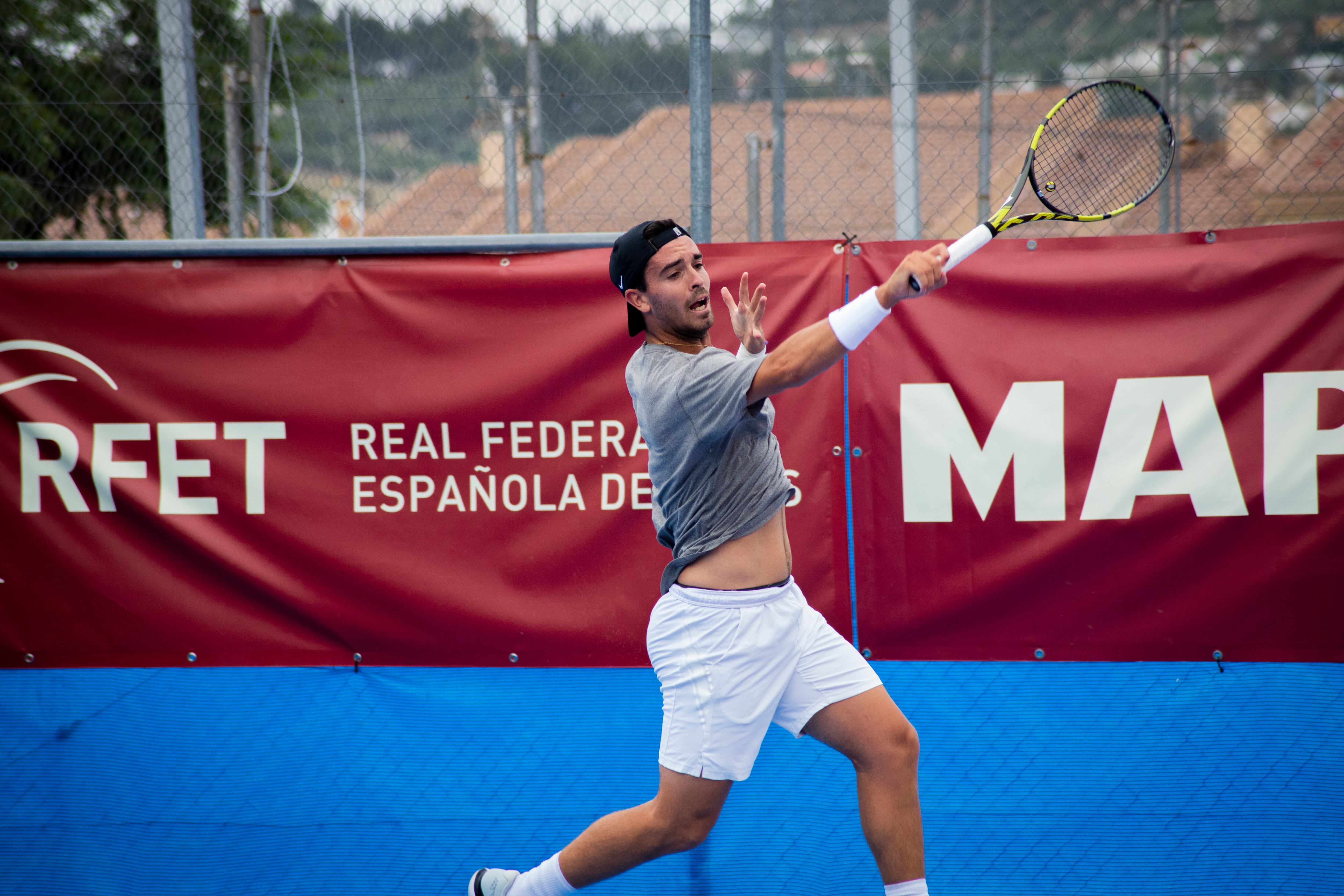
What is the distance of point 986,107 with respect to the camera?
169 inches

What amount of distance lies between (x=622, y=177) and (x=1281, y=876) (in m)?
4.69

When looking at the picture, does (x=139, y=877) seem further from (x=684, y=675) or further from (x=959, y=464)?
(x=959, y=464)

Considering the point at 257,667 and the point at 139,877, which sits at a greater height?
the point at 257,667

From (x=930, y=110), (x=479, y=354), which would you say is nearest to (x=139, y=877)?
(x=479, y=354)

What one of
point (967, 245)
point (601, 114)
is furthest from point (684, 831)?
point (601, 114)

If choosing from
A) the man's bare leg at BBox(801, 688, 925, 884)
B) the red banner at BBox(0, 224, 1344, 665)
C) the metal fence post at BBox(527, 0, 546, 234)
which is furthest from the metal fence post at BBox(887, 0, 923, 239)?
the man's bare leg at BBox(801, 688, 925, 884)

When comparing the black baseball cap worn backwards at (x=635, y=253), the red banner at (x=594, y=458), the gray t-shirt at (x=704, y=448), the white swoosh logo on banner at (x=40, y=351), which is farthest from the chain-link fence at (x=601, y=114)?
the gray t-shirt at (x=704, y=448)

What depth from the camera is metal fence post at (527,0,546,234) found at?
3.86 meters

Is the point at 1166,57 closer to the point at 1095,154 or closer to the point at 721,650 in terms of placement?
the point at 1095,154

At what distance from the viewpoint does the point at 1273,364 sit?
3270 millimetres

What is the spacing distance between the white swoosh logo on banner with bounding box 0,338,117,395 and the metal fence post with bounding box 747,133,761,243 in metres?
2.40

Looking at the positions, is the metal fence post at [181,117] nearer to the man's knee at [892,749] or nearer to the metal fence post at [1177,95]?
the man's knee at [892,749]

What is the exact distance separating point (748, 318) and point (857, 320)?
1.10 feet

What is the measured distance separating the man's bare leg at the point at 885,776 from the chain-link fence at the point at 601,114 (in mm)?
1596
